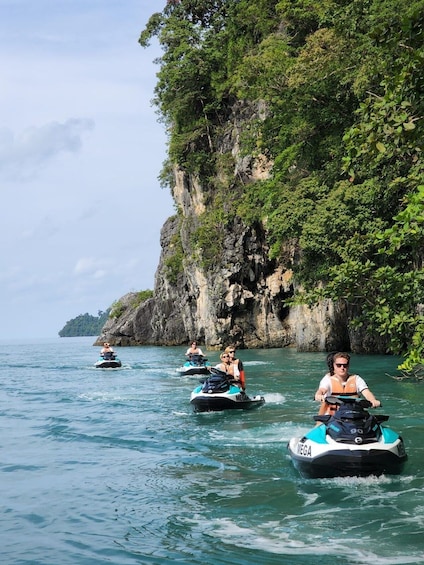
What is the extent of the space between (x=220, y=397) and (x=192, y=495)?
745 centimetres

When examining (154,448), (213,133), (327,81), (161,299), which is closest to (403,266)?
(327,81)

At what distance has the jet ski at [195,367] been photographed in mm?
28484

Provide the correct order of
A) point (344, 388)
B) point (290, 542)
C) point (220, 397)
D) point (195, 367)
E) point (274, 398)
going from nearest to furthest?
1. point (290, 542)
2. point (344, 388)
3. point (220, 397)
4. point (274, 398)
5. point (195, 367)

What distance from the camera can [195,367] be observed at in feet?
93.9

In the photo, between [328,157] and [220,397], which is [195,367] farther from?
[220,397]

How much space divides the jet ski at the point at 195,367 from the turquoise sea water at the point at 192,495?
992 centimetres

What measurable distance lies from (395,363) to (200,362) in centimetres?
806

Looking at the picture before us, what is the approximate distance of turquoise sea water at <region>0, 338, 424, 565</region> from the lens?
714 centimetres

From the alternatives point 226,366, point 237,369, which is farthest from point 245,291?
point 237,369

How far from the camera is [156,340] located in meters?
69.8

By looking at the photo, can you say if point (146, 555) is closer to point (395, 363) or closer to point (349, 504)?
point (349, 504)

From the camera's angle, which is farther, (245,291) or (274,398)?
(245,291)

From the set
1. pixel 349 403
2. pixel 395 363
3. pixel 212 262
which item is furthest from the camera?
pixel 212 262

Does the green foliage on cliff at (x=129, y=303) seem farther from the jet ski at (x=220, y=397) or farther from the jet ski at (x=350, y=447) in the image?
the jet ski at (x=350, y=447)
